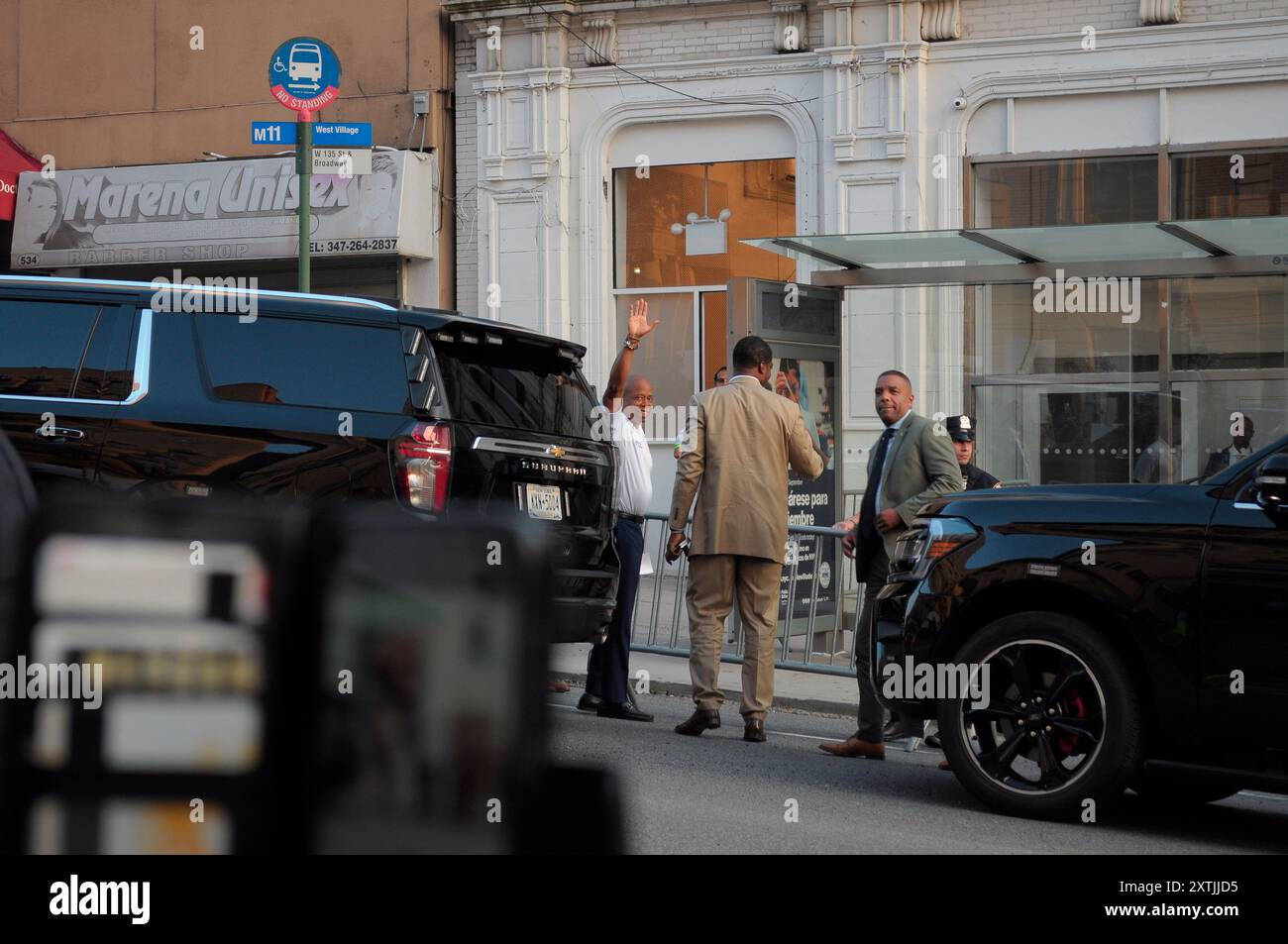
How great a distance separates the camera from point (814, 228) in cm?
1616

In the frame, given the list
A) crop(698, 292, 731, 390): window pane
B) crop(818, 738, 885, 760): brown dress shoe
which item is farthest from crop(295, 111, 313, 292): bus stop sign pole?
crop(818, 738, 885, 760): brown dress shoe

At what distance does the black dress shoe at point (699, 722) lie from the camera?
855 centimetres

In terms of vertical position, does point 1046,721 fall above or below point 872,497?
below

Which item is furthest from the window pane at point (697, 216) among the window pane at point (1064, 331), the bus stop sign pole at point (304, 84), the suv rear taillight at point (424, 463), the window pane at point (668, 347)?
the suv rear taillight at point (424, 463)

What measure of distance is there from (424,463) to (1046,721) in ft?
9.58

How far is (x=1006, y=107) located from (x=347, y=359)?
968cm

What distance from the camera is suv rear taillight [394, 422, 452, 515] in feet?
24.1

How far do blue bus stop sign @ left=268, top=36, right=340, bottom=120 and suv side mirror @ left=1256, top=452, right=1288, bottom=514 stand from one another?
866cm

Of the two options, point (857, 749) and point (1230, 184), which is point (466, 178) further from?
point (857, 749)

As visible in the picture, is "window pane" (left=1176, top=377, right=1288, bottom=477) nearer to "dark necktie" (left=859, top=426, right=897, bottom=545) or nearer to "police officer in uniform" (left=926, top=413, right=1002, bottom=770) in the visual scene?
"police officer in uniform" (left=926, top=413, right=1002, bottom=770)

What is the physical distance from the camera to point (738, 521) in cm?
844

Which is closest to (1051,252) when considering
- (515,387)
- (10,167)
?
(515,387)

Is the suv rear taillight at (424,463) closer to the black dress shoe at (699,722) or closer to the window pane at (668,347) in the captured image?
the black dress shoe at (699,722)
